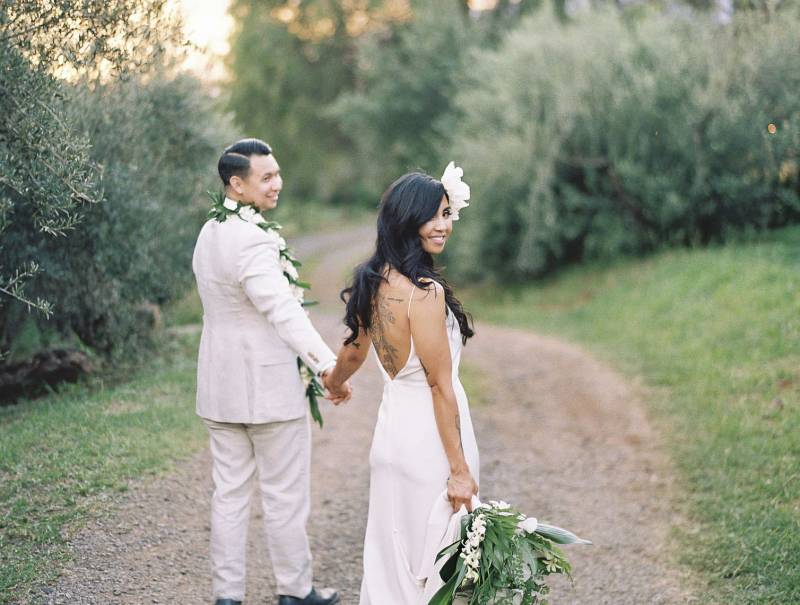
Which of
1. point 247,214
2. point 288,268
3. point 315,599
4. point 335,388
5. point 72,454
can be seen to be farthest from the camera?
point 72,454

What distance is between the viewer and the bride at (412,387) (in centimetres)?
346

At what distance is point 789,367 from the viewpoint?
7777 mm

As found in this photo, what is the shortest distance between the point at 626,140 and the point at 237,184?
11.9m

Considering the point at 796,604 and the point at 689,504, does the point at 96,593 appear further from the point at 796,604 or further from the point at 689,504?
the point at 689,504

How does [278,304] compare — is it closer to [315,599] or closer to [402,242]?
[402,242]

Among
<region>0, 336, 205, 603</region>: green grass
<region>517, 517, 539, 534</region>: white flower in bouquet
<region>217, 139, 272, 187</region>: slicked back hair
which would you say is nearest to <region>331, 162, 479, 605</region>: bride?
<region>517, 517, 539, 534</region>: white flower in bouquet

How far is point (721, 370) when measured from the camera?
27.3 feet

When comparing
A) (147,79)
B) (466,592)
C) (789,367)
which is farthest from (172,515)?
(789,367)

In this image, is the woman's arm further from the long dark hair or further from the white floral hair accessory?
the white floral hair accessory

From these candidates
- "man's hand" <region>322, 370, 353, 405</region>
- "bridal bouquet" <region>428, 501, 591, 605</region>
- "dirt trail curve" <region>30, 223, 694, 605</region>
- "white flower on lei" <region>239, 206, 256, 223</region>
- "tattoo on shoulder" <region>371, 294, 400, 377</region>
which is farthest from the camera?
"dirt trail curve" <region>30, 223, 694, 605</region>

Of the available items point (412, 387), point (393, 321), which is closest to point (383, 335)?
point (393, 321)

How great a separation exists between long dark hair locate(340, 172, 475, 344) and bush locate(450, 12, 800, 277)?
35.6 ft

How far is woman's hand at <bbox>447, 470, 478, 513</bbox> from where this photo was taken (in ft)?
11.4

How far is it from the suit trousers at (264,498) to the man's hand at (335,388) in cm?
24
